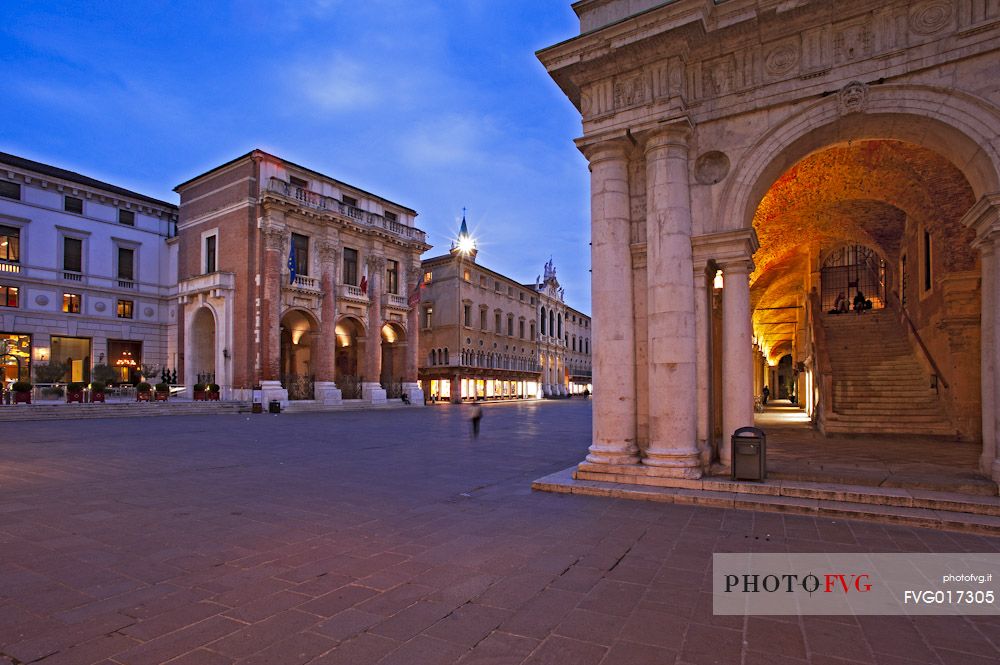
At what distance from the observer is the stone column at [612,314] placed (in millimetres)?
8617

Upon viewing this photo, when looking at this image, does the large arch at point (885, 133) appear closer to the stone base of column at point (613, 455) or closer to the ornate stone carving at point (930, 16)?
the ornate stone carving at point (930, 16)

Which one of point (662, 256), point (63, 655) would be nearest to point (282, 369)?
point (662, 256)

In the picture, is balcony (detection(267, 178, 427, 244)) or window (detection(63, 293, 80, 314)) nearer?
→ balcony (detection(267, 178, 427, 244))

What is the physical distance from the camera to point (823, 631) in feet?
11.6

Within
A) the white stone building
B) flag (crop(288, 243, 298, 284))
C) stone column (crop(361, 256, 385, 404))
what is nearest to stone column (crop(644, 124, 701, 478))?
flag (crop(288, 243, 298, 284))

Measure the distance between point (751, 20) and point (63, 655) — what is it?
33.7 ft

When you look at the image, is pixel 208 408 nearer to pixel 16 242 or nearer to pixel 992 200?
pixel 16 242

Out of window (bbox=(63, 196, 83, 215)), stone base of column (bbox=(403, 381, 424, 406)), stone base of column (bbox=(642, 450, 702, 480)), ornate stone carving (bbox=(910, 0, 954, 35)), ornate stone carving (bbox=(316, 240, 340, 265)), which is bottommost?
stone base of column (bbox=(403, 381, 424, 406))

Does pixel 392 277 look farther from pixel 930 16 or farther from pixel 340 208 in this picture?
pixel 930 16

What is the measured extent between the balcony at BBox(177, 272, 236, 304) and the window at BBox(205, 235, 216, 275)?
0.79m

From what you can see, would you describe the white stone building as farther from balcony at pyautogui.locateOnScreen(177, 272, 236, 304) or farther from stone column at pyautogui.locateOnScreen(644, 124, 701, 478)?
stone column at pyautogui.locateOnScreen(644, 124, 701, 478)

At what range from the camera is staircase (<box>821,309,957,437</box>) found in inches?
538

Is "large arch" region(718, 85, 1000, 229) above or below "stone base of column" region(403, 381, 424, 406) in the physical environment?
above

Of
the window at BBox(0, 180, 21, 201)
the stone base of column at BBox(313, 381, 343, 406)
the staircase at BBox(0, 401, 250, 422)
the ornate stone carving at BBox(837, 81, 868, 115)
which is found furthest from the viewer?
the stone base of column at BBox(313, 381, 343, 406)
